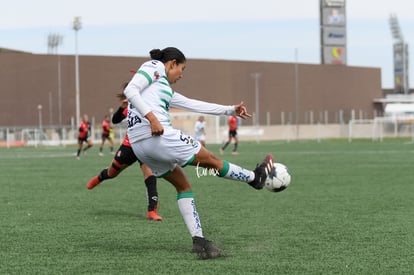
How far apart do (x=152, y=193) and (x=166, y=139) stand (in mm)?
4061

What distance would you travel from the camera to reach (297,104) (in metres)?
91.9

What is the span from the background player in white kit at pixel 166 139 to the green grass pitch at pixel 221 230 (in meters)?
0.55

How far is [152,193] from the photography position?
11.3 meters

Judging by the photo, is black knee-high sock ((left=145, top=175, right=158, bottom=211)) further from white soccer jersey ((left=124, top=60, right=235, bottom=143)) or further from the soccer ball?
white soccer jersey ((left=124, top=60, right=235, bottom=143))

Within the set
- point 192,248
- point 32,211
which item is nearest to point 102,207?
point 32,211

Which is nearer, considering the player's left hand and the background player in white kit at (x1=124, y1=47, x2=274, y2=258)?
the background player in white kit at (x1=124, y1=47, x2=274, y2=258)

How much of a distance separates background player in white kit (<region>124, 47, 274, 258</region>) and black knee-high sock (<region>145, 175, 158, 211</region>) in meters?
3.26

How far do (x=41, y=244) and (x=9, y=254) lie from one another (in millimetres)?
686

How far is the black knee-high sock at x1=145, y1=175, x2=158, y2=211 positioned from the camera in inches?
439

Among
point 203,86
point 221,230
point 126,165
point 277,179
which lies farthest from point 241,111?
point 203,86

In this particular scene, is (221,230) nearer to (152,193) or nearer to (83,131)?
(152,193)

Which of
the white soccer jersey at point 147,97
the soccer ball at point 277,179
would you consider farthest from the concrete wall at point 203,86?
the white soccer jersey at point 147,97

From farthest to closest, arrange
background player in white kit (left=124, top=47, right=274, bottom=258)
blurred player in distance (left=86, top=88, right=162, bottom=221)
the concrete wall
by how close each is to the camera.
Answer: the concrete wall → blurred player in distance (left=86, top=88, right=162, bottom=221) → background player in white kit (left=124, top=47, right=274, bottom=258)

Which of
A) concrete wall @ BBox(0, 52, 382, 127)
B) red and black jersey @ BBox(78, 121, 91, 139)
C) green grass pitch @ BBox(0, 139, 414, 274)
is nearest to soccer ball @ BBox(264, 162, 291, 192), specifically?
green grass pitch @ BBox(0, 139, 414, 274)
